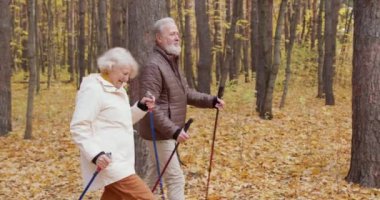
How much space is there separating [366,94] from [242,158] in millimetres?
2772

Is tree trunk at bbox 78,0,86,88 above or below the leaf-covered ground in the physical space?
above

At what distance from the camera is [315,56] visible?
2411cm

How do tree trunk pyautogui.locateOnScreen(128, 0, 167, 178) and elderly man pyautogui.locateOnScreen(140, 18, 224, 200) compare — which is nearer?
elderly man pyautogui.locateOnScreen(140, 18, 224, 200)

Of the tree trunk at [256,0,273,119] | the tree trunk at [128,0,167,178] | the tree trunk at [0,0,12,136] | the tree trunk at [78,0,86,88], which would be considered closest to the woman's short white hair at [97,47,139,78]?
the tree trunk at [128,0,167,178]

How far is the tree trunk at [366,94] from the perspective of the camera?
657 centimetres

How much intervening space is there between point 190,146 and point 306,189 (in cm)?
320

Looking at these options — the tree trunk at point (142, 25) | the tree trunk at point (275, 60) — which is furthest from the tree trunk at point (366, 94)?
the tree trunk at point (275, 60)

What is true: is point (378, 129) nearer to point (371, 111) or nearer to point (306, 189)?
point (371, 111)

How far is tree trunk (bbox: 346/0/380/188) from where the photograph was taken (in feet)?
21.5

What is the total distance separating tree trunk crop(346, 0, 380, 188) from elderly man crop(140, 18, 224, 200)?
2.85 m

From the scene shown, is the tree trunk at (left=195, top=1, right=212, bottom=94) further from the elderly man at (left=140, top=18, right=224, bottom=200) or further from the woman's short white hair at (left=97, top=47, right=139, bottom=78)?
the woman's short white hair at (left=97, top=47, right=139, bottom=78)

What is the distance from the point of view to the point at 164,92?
493 centimetres

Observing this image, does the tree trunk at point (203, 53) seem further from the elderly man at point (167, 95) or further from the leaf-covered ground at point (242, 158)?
the elderly man at point (167, 95)

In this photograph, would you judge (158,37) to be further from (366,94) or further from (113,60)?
(366,94)
